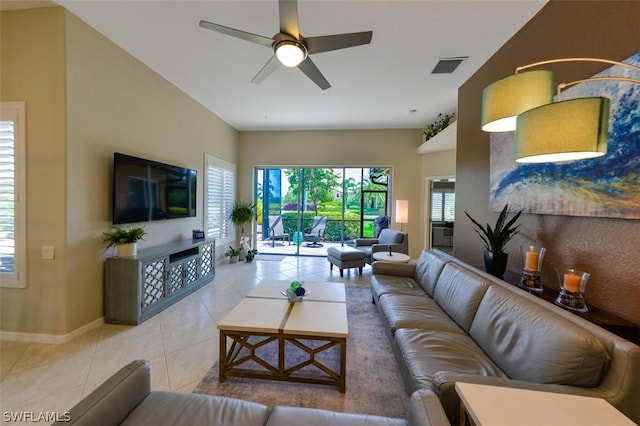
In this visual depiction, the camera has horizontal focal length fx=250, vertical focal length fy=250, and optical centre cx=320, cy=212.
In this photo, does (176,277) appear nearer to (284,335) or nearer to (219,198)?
(284,335)

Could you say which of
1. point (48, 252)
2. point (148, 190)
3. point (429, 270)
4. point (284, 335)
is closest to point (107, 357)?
point (48, 252)

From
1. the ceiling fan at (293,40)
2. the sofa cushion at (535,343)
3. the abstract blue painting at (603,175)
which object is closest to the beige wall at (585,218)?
the abstract blue painting at (603,175)

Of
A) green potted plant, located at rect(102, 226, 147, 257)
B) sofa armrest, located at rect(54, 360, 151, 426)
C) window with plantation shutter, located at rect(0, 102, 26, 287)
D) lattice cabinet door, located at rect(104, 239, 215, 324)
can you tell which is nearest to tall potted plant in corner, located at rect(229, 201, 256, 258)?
lattice cabinet door, located at rect(104, 239, 215, 324)

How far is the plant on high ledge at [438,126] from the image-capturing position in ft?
15.6

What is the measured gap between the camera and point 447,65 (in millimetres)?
3246

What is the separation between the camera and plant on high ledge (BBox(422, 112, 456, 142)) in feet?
15.6

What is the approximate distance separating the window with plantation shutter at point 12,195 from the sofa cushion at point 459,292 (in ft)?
13.4

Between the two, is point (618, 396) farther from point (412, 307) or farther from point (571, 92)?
point (571, 92)

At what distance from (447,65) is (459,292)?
2.85 meters

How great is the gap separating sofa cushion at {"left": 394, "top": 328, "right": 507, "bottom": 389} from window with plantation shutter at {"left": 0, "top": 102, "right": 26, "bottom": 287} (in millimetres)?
3577

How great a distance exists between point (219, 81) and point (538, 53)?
3.85m

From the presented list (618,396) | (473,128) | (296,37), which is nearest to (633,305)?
(618,396)

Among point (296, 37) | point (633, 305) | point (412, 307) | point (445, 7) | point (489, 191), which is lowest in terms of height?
point (412, 307)

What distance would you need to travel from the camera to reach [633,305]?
1.50 meters
